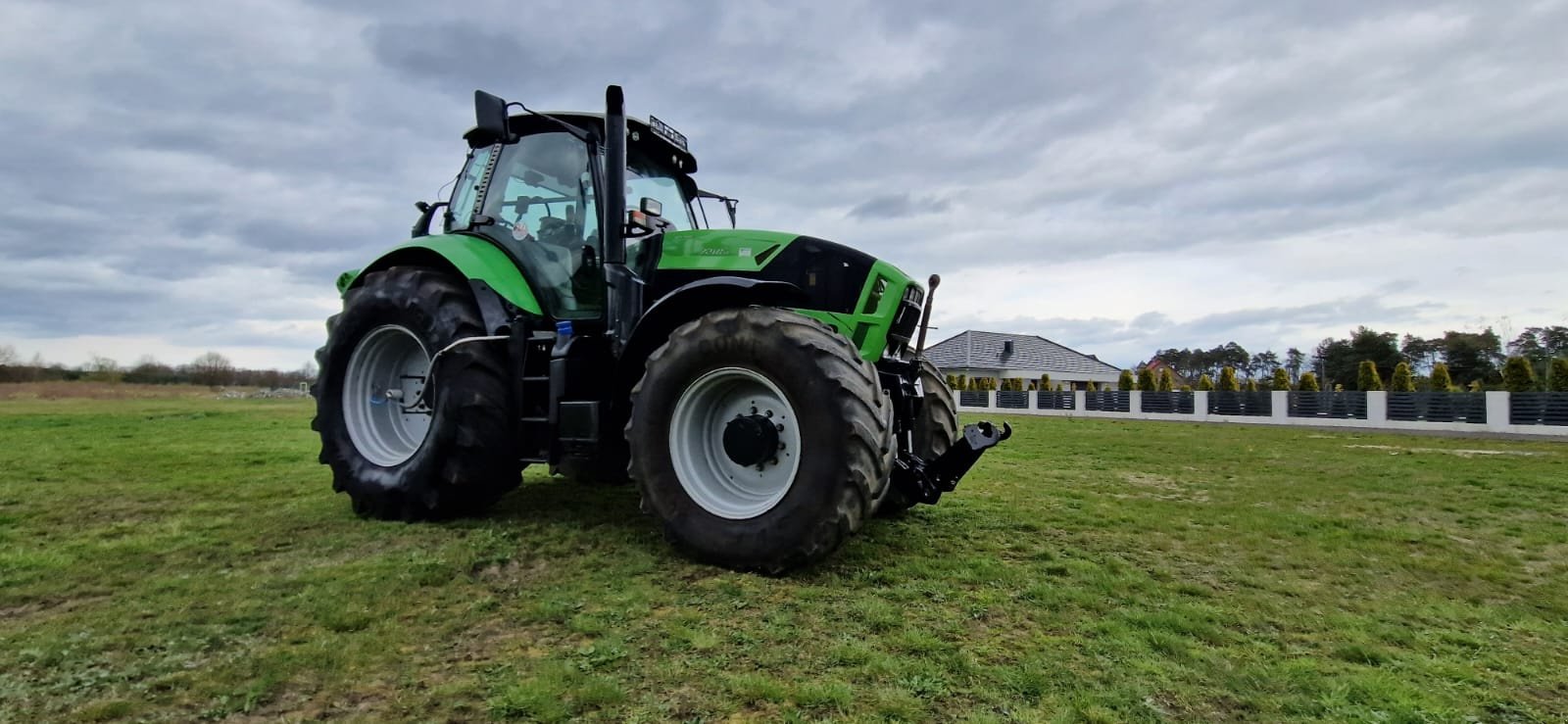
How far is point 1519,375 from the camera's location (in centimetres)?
2056

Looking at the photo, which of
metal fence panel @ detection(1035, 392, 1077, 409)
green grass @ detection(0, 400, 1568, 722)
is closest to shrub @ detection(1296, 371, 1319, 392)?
metal fence panel @ detection(1035, 392, 1077, 409)

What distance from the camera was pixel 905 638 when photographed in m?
2.66

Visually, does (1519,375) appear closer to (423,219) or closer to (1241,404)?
(1241,404)

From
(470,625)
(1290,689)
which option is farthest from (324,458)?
(1290,689)

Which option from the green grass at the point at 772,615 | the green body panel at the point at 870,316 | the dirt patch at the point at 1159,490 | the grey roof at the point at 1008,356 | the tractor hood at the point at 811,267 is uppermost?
the grey roof at the point at 1008,356

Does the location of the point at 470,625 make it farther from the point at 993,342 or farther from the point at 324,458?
the point at 993,342

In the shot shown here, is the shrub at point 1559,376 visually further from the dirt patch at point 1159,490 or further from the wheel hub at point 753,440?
the wheel hub at point 753,440

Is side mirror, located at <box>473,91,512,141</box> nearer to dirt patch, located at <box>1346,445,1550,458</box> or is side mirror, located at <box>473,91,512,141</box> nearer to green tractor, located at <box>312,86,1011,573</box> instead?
green tractor, located at <box>312,86,1011,573</box>

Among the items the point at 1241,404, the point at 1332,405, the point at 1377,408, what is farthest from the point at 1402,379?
the point at 1377,408

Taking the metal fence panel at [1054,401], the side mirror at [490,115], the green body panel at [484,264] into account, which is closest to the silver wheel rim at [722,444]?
the green body panel at [484,264]

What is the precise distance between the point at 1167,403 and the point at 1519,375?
346 inches

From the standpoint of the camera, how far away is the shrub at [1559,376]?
18922mm

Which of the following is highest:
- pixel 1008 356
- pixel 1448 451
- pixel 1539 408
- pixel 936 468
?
pixel 1008 356

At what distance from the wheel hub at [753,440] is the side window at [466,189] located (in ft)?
8.75
